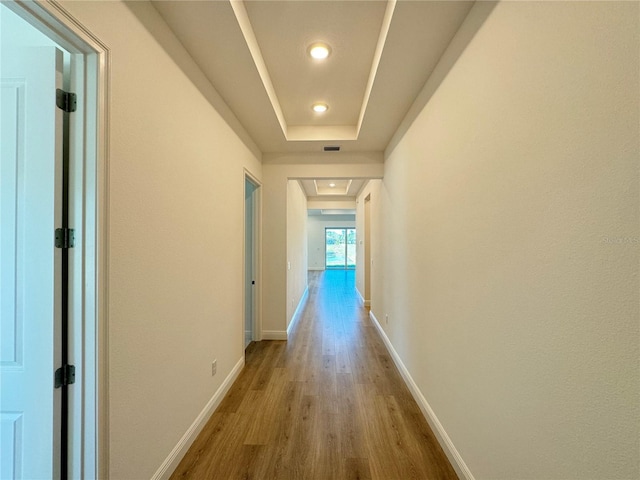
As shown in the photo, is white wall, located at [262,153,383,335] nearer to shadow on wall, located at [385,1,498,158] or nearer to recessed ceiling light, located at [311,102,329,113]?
recessed ceiling light, located at [311,102,329,113]

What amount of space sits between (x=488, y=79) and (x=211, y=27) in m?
1.55

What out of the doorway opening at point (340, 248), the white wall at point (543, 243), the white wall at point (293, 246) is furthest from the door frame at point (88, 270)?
the doorway opening at point (340, 248)

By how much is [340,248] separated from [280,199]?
9.58 m

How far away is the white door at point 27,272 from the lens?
1004 millimetres

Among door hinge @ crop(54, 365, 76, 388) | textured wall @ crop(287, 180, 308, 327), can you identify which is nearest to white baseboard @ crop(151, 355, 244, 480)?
door hinge @ crop(54, 365, 76, 388)

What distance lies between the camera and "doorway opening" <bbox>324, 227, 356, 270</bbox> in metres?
12.9

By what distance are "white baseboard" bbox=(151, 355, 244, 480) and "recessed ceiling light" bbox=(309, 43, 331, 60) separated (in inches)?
111

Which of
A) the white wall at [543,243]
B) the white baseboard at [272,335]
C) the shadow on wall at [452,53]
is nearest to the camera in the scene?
the white wall at [543,243]

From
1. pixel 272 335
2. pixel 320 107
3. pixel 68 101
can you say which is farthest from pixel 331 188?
pixel 68 101

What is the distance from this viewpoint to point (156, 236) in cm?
143

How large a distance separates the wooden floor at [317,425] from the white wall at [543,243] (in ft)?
1.19

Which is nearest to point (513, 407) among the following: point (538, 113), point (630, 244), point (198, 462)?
point (630, 244)

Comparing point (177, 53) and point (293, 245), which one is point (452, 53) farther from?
point (293, 245)

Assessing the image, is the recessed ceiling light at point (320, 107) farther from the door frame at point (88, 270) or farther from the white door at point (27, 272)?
the white door at point (27, 272)
